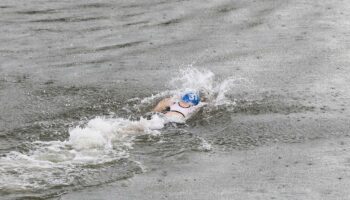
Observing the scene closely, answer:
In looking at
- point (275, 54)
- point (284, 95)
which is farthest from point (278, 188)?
point (275, 54)

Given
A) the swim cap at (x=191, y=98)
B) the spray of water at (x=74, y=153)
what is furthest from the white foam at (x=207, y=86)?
the swim cap at (x=191, y=98)

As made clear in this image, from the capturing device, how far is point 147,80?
50.4 feet

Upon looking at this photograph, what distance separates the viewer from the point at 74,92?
47.8ft

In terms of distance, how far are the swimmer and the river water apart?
17 centimetres

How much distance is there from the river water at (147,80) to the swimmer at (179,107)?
6.8 inches

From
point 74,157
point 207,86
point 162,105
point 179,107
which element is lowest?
point 74,157

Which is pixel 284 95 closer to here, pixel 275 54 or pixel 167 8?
pixel 275 54

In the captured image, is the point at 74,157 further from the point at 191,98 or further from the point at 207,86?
the point at 207,86

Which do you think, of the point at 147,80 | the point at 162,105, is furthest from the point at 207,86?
the point at 162,105

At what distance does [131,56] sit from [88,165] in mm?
6195

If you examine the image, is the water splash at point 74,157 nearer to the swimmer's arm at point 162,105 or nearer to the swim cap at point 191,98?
the swimmer's arm at point 162,105

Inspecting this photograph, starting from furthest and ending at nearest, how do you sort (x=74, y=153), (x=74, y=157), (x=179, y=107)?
(x=179, y=107) < (x=74, y=153) < (x=74, y=157)

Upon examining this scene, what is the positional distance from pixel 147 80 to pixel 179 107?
2.04 m

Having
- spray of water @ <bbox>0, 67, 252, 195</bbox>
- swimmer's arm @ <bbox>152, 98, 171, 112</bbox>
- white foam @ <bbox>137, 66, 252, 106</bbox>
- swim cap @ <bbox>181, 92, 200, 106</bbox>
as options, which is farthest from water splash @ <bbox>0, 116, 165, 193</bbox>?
white foam @ <bbox>137, 66, 252, 106</bbox>
